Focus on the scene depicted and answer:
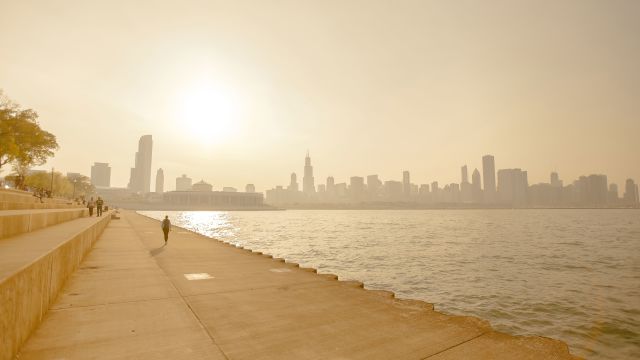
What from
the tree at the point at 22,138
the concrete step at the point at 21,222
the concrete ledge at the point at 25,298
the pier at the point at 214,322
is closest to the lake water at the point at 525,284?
the pier at the point at 214,322

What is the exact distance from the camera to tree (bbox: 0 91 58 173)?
43.4 meters

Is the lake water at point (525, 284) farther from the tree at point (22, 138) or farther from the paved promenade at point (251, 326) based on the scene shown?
the tree at point (22, 138)

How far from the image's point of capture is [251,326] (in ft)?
23.6

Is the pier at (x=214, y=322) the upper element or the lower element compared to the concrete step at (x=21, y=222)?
lower

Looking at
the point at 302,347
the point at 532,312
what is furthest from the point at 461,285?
the point at 302,347

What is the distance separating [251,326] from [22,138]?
56.1 m

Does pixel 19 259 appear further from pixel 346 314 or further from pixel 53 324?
pixel 346 314

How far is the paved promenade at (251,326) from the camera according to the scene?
5.89 metres

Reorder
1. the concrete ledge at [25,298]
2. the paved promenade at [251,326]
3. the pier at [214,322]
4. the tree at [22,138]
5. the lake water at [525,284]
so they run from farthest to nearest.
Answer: the tree at [22,138] < the lake water at [525,284] < the paved promenade at [251,326] < the pier at [214,322] < the concrete ledge at [25,298]

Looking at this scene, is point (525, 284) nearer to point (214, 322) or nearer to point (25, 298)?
point (214, 322)

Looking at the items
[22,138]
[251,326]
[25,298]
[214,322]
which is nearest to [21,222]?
[25,298]

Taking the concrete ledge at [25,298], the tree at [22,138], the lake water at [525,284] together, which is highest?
the tree at [22,138]

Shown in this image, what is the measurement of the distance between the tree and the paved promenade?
45.0 m

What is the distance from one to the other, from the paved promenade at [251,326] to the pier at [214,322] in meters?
0.02
